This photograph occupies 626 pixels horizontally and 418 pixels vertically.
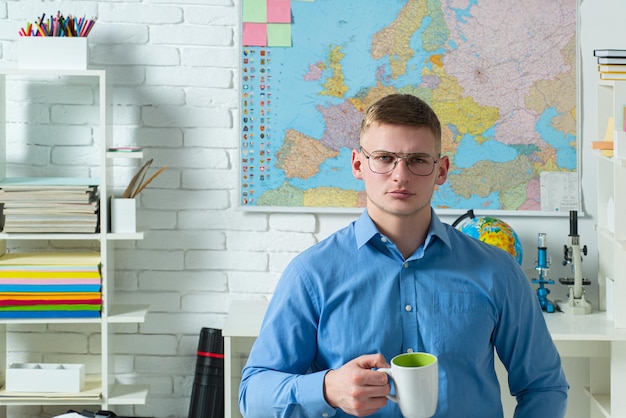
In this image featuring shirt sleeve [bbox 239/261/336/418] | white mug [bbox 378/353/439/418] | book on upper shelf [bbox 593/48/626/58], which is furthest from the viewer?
book on upper shelf [bbox 593/48/626/58]

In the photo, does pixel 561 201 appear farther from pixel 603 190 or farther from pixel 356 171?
pixel 356 171

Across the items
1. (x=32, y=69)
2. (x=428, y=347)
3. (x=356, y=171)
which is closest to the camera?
(x=428, y=347)

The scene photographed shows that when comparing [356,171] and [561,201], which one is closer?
[356,171]

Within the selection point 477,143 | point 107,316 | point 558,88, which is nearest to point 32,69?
point 107,316

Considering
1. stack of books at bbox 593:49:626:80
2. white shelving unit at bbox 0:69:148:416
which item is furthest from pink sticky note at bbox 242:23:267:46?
stack of books at bbox 593:49:626:80

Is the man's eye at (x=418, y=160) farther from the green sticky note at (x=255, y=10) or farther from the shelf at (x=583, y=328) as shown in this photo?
the green sticky note at (x=255, y=10)

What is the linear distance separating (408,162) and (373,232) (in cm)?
14

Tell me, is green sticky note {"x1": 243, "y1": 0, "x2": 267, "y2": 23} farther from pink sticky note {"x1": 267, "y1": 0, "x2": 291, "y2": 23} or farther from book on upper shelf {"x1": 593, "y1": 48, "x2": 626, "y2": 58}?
book on upper shelf {"x1": 593, "y1": 48, "x2": 626, "y2": 58}

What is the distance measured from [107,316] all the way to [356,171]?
1.58 metres

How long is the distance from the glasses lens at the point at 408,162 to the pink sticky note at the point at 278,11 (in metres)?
1.69

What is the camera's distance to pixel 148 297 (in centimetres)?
316

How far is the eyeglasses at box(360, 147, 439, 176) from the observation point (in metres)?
1.46

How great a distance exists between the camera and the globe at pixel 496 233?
2.81 metres

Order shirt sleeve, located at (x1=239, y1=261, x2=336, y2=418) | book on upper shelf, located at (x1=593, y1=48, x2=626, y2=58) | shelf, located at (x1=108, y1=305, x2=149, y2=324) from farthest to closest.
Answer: shelf, located at (x1=108, y1=305, x2=149, y2=324), book on upper shelf, located at (x1=593, y1=48, x2=626, y2=58), shirt sleeve, located at (x1=239, y1=261, x2=336, y2=418)
